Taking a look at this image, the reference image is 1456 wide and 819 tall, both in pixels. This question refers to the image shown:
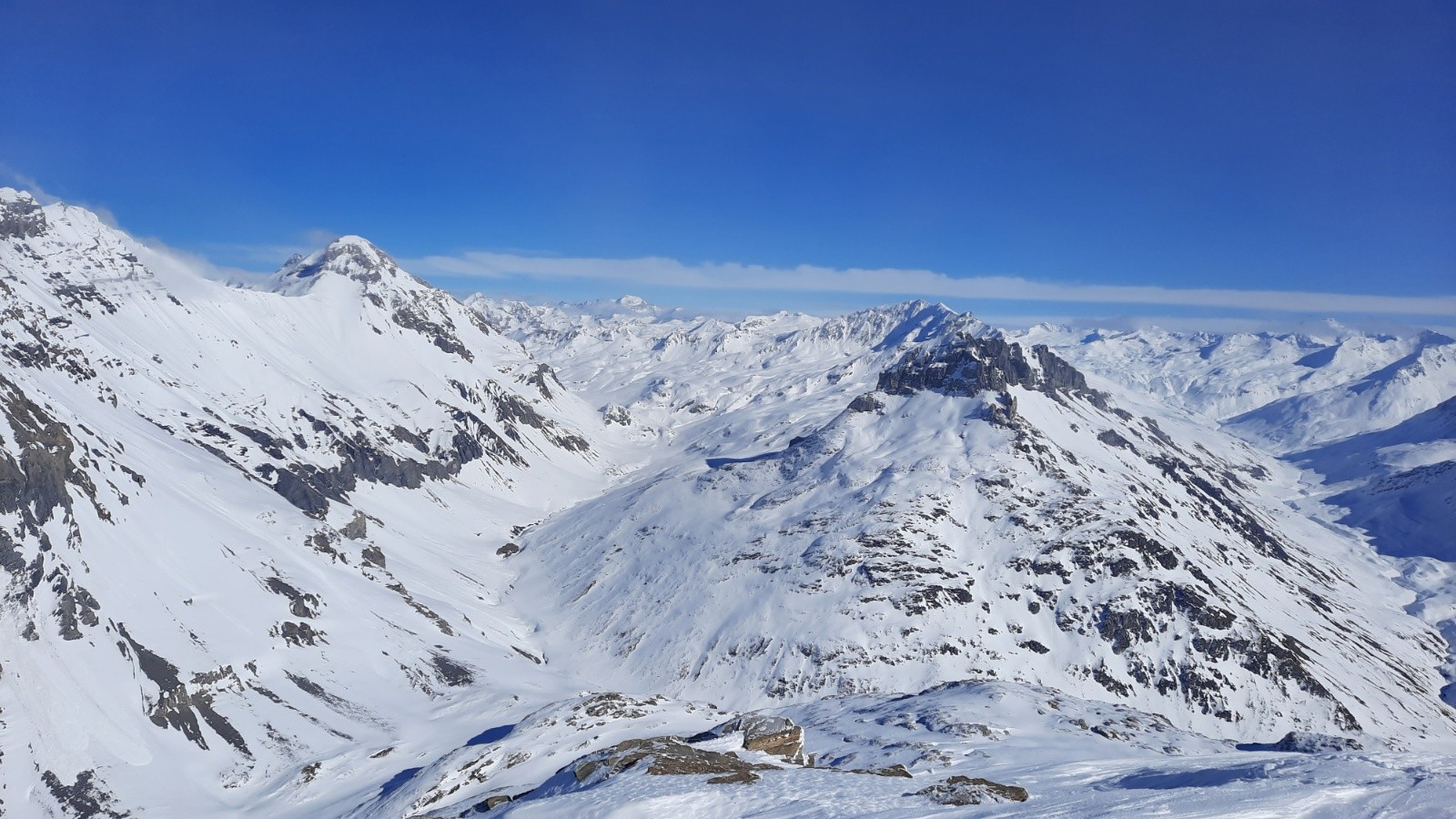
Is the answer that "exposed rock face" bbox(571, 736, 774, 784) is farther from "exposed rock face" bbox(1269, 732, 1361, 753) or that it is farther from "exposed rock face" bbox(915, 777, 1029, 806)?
"exposed rock face" bbox(1269, 732, 1361, 753)

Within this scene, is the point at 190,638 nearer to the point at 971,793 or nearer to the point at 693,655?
the point at 693,655

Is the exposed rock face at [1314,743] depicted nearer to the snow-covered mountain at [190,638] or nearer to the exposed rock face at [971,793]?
the exposed rock face at [971,793]

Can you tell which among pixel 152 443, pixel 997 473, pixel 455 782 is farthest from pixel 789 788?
pixel 152 443

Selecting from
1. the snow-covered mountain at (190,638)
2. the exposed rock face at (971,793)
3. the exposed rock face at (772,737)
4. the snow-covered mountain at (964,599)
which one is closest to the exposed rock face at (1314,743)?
the snow-covered mountain at (964,599)

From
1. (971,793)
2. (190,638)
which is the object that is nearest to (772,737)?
(971,793)

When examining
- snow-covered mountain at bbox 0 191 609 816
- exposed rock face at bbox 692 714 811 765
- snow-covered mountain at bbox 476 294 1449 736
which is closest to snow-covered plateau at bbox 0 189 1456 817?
exposed rock face at bbox 692 714 811 765
